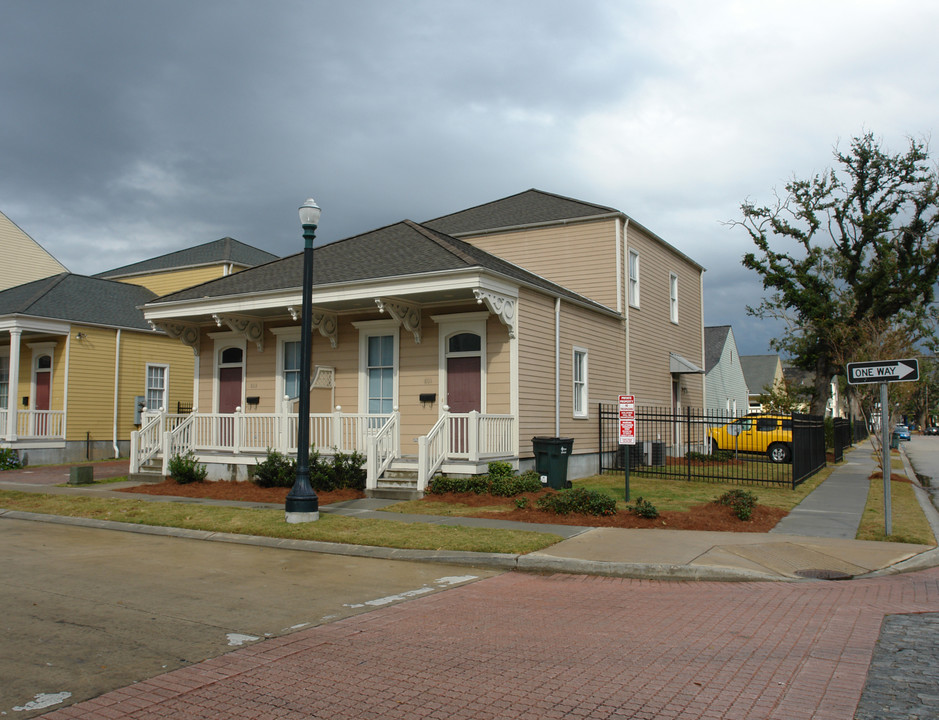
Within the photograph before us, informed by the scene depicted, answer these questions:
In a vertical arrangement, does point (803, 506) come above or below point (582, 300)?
below

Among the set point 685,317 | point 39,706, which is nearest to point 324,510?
point 39,706

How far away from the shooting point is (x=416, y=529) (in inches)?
434

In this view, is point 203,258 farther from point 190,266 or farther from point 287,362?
point 287,362

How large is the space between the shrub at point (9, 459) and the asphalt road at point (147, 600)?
12.0 meters

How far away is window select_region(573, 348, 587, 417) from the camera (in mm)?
18328

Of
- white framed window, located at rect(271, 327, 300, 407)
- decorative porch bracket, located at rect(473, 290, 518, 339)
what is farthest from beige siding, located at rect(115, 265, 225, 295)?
decorative porch bracket, located at rect(473, 290, 518, 339)

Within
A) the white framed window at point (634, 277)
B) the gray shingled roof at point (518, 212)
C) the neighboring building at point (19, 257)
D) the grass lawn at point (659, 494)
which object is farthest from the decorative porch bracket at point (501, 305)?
the neighboring building at point (19, 257)

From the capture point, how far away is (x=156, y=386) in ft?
87.6

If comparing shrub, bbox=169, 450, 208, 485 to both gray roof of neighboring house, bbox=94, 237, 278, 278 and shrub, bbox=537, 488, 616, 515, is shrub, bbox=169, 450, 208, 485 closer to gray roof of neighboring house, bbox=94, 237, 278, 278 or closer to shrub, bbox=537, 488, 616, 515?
shrub, bbox=537, 488, 616, 515

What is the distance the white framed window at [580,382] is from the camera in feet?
60.1

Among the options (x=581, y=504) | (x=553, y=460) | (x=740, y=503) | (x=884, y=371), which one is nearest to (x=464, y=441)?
(x=553, y=460)

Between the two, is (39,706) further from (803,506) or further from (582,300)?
(582,300)

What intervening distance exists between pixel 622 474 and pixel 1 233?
90.1 feet

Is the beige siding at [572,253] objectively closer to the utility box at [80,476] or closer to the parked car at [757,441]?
the parked car at [757,441]
